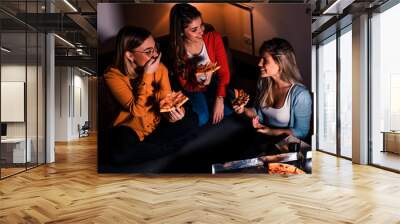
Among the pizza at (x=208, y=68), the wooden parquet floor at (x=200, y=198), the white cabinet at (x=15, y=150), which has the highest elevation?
the pizza at (x=208, y=68)

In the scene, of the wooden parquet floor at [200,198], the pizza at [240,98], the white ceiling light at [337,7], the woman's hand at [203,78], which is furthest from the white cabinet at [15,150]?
the white ceiling light at [337,7]

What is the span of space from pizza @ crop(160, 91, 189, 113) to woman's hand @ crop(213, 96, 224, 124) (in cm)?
54

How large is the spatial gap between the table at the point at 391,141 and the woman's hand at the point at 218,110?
141 inches

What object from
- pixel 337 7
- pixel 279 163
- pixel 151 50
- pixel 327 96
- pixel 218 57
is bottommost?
pixel 279 163

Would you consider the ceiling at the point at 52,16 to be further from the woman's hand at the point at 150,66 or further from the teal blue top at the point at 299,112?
the woman's hand at the point at 150,66

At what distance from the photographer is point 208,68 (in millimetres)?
6949

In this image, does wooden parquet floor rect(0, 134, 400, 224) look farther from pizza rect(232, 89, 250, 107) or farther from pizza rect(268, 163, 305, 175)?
pizza rect(232, 89, 250, 107)

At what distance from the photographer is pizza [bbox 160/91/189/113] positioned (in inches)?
273

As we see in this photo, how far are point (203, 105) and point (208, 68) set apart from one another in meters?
0.67

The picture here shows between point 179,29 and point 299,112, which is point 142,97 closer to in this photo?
point 179,29

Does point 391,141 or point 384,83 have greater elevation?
point 384,83

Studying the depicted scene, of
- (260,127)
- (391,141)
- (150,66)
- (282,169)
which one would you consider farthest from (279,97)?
(391,141)

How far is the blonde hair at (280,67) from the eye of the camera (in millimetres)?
6934

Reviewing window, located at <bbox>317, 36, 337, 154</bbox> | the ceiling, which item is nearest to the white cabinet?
the ceiling
